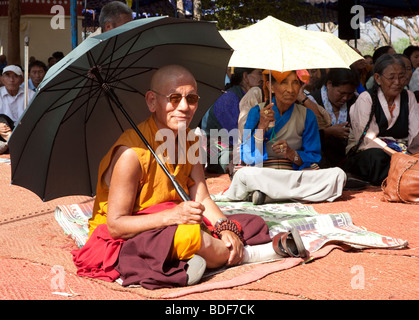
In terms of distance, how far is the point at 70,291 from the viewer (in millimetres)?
3475

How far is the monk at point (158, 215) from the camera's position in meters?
3.54

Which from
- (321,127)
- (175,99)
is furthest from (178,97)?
(321,127)

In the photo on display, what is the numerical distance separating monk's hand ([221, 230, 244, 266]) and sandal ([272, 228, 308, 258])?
266 mm

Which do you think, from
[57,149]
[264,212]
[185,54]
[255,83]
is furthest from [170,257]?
[255,83]

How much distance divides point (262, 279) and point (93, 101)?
58.8 inches

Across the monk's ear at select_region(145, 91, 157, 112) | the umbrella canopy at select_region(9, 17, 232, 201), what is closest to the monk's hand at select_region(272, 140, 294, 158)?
the umbrella canopy at select_region(9, 17, 232, 201)

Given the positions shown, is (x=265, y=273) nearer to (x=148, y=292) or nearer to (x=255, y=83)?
(x=148, y=292)

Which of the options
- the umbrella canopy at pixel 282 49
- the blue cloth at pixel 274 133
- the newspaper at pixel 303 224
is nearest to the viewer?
the newspaper at pixel 303 224

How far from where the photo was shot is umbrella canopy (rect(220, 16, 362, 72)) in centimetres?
573

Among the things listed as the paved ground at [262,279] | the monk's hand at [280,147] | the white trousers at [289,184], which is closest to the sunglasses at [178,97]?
the paved ground at [262,279]

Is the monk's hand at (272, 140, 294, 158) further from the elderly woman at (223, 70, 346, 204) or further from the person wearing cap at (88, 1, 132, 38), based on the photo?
the person wearing cap at (88, 1, 132, 38)

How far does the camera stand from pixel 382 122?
7.12 m

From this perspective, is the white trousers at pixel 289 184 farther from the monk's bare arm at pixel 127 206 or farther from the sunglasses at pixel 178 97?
the monk's bare arm at pixel 127 206

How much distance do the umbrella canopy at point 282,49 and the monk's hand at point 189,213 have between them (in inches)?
95.6
